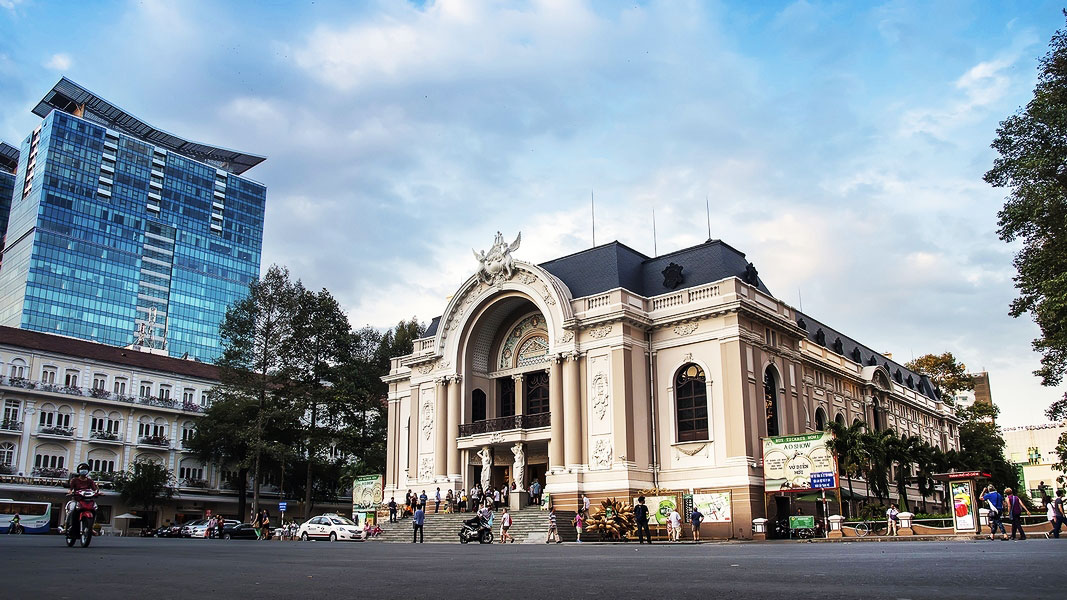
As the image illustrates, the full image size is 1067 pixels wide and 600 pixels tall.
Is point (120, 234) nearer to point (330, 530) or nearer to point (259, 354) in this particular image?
point (259, 354)

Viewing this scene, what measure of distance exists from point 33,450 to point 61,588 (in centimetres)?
5878

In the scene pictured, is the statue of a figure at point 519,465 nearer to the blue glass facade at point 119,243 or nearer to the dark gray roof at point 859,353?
the dark gray roof at point 859,353

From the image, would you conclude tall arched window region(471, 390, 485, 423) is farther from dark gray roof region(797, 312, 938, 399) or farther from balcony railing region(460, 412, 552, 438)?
dark gray roof region(797, 312, 938, 399)

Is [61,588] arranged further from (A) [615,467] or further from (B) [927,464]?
(B) [927,464]

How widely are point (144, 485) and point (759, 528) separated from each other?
43753 millimetres

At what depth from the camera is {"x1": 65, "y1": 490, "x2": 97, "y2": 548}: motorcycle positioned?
17145 mm

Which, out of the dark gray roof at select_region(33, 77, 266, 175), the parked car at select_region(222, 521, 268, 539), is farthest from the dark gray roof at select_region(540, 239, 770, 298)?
the dark gray roof at select_region(33, 77, 266, 175)

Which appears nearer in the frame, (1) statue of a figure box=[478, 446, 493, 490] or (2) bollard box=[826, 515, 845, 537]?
(2) bollard box=[826, 515, 845, 537]

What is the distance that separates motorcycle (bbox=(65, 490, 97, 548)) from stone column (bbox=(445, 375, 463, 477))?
26.0 metres

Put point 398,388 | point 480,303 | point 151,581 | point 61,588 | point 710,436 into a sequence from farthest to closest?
point 398,388 → point 480,303 → point 710,436 → point 151,581 → point 61,588

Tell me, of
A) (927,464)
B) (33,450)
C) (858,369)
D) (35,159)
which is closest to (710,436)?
(927,464)

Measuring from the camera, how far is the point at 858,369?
5366 centimetres

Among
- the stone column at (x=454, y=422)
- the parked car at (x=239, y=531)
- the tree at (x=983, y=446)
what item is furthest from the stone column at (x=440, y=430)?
the tree at (x=983, y=446)

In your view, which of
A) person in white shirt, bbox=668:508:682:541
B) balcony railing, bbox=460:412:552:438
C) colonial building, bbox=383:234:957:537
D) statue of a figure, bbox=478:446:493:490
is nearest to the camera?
person in white shirt, bbox=668:508:682:541
